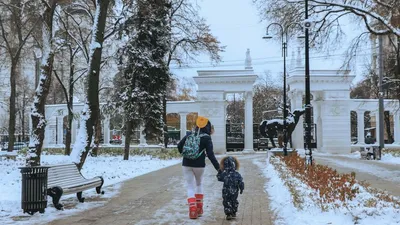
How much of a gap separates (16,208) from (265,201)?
215 inches

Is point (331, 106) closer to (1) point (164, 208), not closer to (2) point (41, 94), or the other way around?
(2) point (41, 94)

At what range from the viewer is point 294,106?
4069 centimetres

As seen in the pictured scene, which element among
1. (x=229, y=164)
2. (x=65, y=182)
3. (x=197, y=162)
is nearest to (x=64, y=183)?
(x=65, y=182)

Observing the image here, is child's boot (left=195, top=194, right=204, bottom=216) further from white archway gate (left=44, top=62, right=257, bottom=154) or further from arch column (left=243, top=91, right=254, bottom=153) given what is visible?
arch column (left=243, top=91, right=254, bottom=153)

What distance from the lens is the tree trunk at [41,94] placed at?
46.5 ft

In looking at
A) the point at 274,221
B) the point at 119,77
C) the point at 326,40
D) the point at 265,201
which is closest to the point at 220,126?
the point at 119,77

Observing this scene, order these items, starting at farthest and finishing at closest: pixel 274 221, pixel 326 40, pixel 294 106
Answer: pixel 294 106 → pixel 326 40 → pixel 274 221

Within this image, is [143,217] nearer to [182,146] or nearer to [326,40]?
[182,146]

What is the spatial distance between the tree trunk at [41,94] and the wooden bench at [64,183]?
13.0ft

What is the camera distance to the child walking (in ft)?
26.6

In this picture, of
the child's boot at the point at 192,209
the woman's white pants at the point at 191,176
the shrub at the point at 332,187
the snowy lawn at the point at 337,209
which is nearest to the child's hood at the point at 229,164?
the woman's white pants at the point at 191,176

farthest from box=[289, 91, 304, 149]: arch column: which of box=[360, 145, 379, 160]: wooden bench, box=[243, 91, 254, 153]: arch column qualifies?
box=[360, 145, 379, 160]: wooden bench

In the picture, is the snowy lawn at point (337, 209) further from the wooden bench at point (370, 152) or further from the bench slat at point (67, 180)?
the wooden bench at point (370, 152)

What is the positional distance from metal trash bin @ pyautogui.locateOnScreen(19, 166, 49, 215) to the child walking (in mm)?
3516
